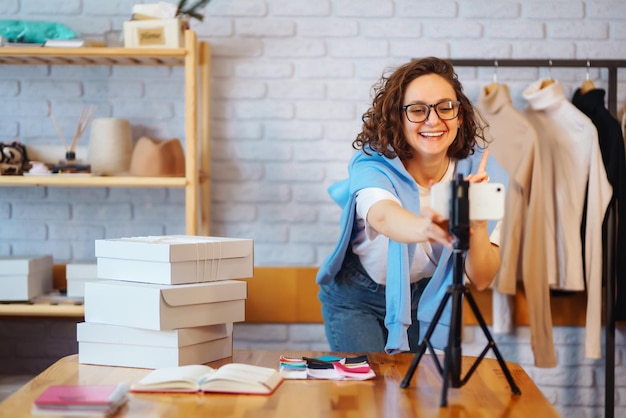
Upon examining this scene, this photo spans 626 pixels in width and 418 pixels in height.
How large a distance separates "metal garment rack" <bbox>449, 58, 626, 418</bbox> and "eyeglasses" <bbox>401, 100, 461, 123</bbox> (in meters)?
1.06

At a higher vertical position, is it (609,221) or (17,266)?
(609,221)

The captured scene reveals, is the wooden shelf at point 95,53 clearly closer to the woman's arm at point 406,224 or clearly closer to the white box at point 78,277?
the white box at point 78,277

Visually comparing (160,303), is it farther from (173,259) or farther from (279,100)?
(279,100)

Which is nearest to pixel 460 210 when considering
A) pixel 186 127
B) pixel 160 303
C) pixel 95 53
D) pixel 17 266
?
pixel 160 303

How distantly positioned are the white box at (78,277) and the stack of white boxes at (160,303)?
102cm

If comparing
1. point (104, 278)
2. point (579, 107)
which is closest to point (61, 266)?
point (104, 278)

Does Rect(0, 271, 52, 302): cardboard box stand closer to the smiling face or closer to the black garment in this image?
the smiling face

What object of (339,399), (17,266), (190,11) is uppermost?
(190,11)

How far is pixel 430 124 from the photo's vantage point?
197cm

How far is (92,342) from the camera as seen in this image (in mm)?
1754

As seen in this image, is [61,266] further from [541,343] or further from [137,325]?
[541,343]

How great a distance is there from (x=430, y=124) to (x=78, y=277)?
4.89 feet

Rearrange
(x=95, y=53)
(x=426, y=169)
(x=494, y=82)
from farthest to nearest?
(x=494, y=82) → (x=95, y=53) → (x=426, y=169)

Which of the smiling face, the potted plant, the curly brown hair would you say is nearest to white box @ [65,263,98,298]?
the potted plant
